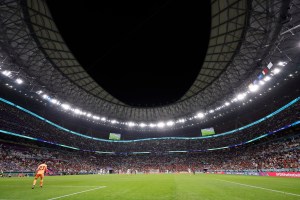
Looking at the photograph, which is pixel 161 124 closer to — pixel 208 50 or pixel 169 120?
pixel 169 120

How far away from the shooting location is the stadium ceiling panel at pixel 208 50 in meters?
22.0

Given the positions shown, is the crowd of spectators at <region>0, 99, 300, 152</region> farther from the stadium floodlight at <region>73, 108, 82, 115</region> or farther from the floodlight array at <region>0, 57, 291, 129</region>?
the stadium floodlight at <region>73, 108, 82, 115</region>

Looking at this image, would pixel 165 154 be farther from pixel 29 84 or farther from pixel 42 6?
pixel 42 6

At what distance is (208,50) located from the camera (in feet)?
100

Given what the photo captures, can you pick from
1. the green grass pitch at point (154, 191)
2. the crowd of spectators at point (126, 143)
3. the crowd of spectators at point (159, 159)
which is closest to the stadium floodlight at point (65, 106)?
the crowd of spectators at point (126, 143)

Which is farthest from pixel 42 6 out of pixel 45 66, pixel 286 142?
pixel 286 142

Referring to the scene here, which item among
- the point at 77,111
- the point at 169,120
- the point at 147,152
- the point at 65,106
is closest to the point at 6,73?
the point at 65,106

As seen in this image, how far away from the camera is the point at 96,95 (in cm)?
5041

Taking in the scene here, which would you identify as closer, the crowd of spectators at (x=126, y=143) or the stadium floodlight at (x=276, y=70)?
the stadium floodlight at (x=276, y=70)

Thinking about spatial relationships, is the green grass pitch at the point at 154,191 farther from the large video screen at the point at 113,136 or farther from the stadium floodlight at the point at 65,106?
the large video screen at the point at 113,136

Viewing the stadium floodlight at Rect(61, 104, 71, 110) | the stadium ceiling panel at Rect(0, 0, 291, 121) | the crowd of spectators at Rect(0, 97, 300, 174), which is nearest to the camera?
the stadium ceiling panel at Rect(0, 0, 291, 121)

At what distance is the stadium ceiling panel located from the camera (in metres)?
22.0

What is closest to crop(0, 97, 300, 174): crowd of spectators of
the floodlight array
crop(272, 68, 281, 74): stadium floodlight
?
the floodlight array

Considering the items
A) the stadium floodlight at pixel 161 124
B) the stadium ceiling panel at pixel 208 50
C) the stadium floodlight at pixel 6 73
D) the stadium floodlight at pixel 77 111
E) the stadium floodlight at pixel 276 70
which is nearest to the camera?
the stadium ceiling panel at pixel 208 50
